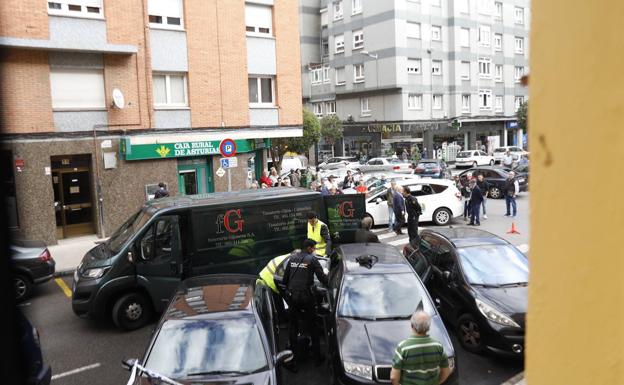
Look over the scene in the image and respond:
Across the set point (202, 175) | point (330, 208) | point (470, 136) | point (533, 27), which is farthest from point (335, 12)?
point (533, 27)

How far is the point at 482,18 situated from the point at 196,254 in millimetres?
49643

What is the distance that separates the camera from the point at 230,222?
33.1 feet

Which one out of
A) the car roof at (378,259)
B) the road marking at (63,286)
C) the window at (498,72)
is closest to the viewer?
the car roof at (378,259)

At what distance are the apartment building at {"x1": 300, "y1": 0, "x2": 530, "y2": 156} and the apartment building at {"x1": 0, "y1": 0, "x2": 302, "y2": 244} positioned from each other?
26031 millimetres

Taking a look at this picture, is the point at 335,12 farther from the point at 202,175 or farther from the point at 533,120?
the point at 533,120

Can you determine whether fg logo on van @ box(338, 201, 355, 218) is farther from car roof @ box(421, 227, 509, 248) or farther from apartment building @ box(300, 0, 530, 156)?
apartment building @ box(300, 0, 530, 156)

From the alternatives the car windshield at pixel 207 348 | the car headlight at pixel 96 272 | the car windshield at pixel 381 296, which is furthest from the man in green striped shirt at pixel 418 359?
the car headlight at pixel 96 272

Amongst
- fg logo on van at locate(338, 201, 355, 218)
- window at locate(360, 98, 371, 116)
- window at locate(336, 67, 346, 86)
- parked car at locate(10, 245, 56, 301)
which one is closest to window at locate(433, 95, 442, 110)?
window at locate(360, 98, 371, 116)

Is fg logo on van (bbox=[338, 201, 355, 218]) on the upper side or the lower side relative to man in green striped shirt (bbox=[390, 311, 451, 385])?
upper

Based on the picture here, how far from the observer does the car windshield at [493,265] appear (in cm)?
813

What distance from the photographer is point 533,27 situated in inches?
56.6

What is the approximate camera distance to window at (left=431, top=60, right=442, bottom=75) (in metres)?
48.9

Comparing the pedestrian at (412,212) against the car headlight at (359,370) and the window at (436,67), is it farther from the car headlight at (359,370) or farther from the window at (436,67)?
the window at (436,67)

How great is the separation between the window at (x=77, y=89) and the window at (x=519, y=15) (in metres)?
48.8
